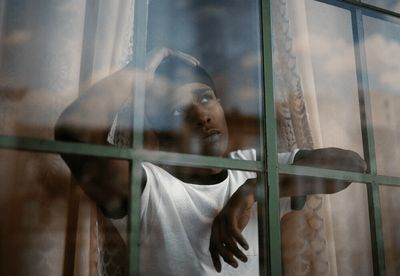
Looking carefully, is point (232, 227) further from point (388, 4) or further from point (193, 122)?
point (388, 4)

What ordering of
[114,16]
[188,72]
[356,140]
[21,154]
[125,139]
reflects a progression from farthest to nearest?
[356,140], [188,72], [114,16], [125,139], [21,154]

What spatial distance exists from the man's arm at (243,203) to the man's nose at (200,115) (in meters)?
0.20

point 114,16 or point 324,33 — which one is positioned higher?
point 324,33

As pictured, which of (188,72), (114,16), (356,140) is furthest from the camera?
(356,140)

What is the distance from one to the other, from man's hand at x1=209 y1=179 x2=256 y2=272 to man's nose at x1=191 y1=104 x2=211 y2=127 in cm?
20

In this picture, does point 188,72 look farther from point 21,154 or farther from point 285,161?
point 21,154

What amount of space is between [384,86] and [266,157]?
2.03ft

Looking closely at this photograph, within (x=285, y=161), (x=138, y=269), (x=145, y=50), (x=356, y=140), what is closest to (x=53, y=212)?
(x=138, y=269)

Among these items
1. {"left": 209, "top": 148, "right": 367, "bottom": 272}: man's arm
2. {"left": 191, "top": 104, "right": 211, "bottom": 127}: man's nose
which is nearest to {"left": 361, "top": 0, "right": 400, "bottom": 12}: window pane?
{"left": 209, "top": 148, "right": 367, "bottom": 272}: man's arm

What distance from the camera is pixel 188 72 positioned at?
1438 mm

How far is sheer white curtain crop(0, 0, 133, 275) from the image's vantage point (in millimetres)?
1107

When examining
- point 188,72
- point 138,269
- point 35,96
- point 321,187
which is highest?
point 188,72

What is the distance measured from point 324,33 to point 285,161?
0.51 m

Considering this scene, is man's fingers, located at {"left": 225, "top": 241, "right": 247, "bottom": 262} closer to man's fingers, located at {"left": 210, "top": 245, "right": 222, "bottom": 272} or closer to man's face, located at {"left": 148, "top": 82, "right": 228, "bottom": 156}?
man's fingers, located at {"left": 210, "top": 245, "right": 222, "bottom": 272}
